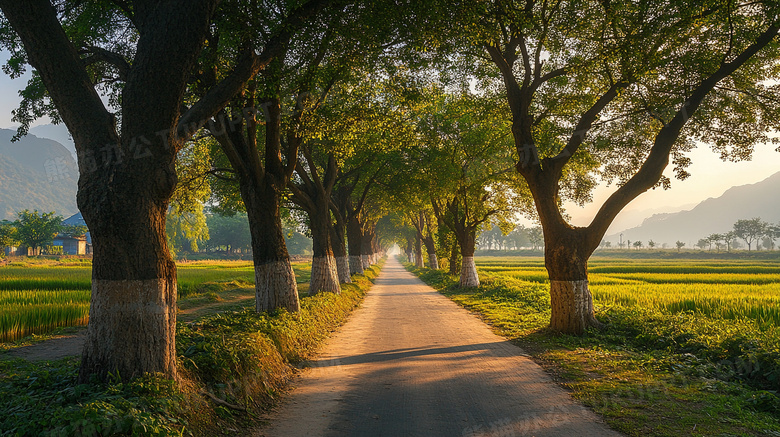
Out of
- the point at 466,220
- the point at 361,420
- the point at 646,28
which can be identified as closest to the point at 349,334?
the point at 361,420

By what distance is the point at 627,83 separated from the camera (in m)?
10.9

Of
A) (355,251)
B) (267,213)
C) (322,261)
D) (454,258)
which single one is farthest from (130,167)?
(454,258)

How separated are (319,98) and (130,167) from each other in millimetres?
8669

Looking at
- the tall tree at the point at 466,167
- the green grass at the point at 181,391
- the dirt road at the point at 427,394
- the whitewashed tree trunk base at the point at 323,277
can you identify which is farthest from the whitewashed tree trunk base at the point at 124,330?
the tall tree at the point at 466,167

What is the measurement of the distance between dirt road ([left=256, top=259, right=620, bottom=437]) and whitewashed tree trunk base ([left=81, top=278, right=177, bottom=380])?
1.65m

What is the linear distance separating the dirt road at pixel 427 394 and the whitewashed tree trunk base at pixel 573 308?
172cm

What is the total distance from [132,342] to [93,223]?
56.9 inches

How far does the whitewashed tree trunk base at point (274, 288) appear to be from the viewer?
454 inches

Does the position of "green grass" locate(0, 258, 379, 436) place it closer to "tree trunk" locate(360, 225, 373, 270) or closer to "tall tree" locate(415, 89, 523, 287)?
"tall tree" locate(415, 89, 523, 287)

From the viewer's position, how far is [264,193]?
11.5 meters

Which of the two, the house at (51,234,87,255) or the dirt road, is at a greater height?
the house at (51,234,87,255)

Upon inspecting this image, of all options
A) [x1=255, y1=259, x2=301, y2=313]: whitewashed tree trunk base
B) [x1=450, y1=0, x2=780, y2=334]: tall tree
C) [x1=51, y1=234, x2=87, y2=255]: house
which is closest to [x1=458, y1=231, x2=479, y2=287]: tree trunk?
[x1=450, y1=0, x2=780, y2=334]: tall tree

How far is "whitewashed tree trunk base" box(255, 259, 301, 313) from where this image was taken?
11.5 meters

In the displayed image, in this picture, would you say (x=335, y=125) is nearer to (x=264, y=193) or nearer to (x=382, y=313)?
(x=264, y=193)
